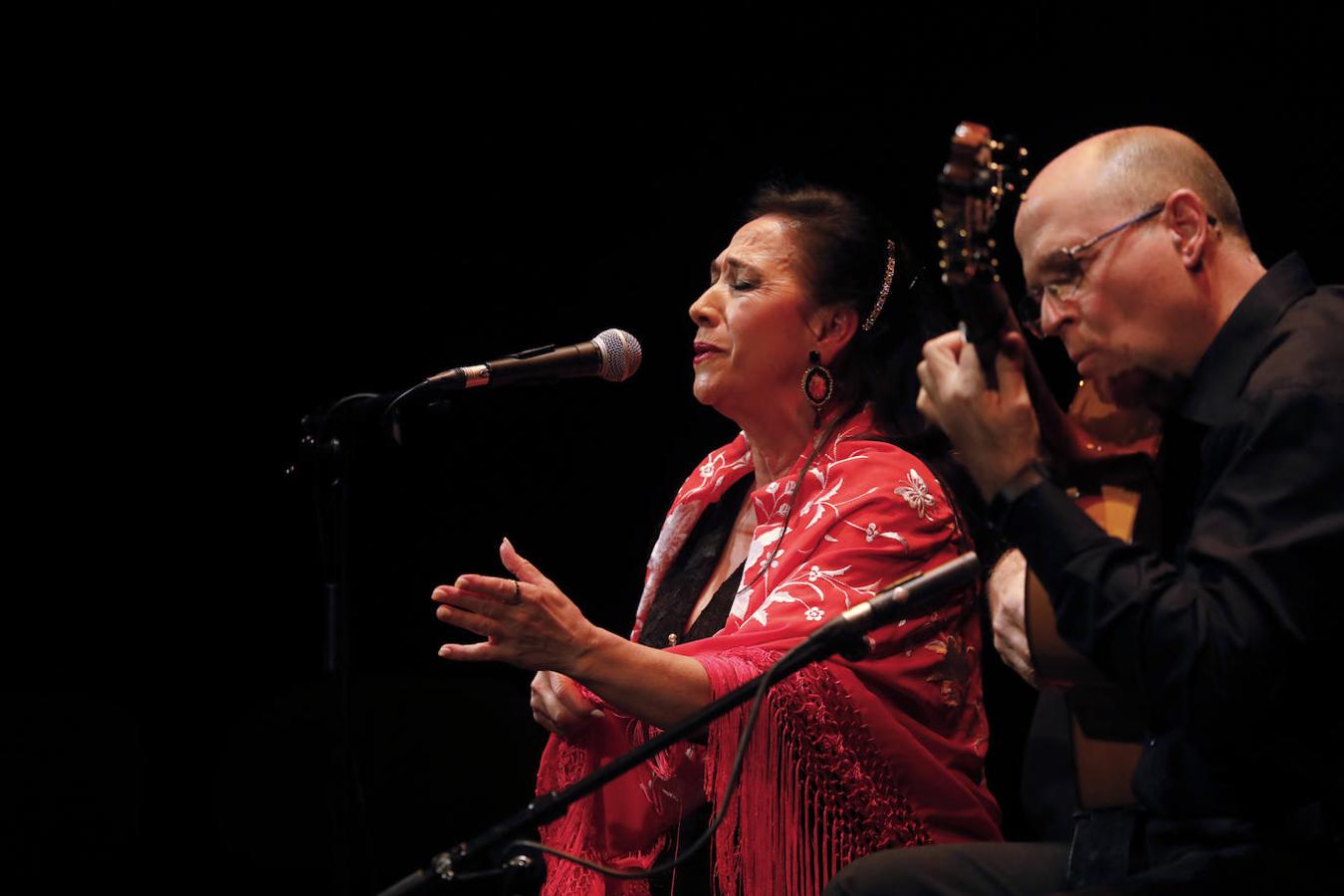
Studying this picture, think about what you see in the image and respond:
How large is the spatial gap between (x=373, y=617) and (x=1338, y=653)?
2.88 metres

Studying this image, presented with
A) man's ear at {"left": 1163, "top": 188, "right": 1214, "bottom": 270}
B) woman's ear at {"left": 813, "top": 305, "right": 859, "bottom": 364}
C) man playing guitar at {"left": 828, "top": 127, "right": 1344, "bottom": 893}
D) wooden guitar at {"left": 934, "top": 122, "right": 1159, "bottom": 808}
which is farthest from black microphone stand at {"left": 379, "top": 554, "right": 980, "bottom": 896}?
woman's ear at {"left": 813, "top": 305, "right": 859, "bottom": 364}

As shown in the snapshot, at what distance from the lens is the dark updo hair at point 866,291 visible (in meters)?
2.75

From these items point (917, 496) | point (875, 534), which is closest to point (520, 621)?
point (875, 534)

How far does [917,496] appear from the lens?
8.03 feet

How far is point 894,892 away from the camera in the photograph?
1.76 m

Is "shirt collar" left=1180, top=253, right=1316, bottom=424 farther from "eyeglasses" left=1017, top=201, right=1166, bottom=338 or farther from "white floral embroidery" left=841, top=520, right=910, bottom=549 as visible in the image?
"white floral embroidery" left=841, top=520, right=910, bottom=549

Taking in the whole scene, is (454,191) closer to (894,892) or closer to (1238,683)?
(894,892)

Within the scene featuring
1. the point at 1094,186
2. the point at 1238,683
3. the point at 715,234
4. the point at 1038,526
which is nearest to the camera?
the point at 1238,683

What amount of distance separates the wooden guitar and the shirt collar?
7.6 inches

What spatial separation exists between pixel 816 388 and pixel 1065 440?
848 millimetres

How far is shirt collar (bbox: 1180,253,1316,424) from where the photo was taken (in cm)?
161

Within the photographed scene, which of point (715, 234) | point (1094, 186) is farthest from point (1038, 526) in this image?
point (715, 234)

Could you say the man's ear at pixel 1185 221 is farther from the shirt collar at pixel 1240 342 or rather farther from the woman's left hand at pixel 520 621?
the woman's left hand at pixel 520 621

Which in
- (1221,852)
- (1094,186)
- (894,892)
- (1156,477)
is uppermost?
(1094,186)
